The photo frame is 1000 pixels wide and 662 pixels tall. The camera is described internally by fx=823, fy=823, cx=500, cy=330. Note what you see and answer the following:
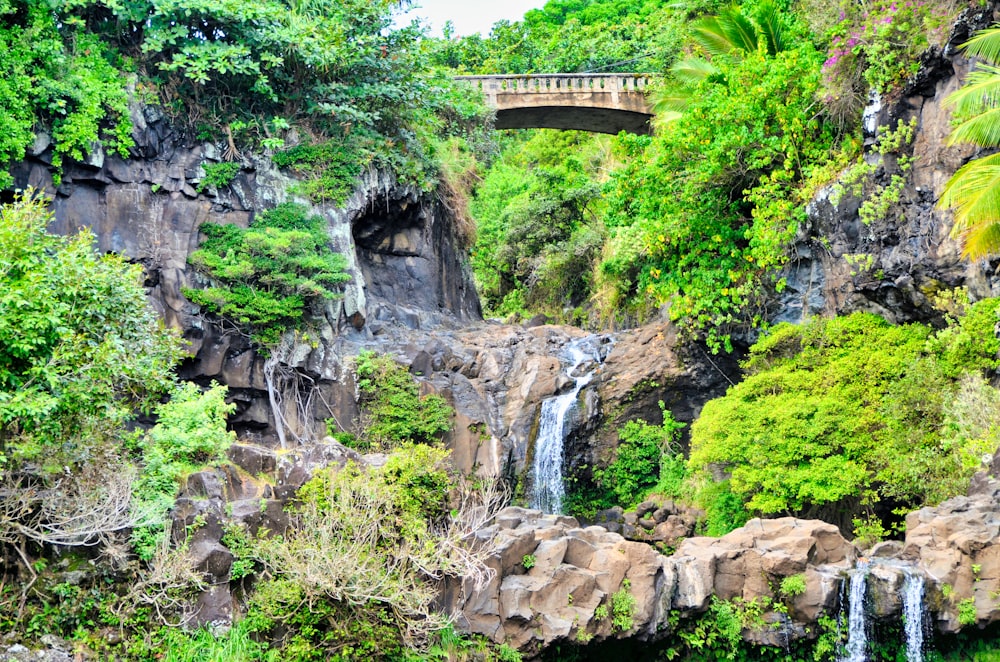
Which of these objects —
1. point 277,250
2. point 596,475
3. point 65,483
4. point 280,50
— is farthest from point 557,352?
point 65,483

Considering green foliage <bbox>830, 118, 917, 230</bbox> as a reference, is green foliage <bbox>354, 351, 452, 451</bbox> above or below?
below

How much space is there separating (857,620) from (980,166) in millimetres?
6969

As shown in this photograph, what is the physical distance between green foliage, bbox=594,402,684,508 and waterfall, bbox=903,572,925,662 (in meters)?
7.41

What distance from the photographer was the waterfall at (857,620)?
12.3 m

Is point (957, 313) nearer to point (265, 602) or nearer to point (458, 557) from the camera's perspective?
point (458, 557)

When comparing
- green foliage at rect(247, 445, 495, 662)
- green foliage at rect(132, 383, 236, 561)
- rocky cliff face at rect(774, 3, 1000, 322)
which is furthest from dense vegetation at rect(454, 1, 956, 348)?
green foliage at rect(132, 383, 236, 561)

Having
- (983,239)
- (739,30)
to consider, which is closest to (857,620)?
(983,239)

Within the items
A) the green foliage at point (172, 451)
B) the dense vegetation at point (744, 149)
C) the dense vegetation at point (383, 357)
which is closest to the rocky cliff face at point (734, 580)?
the dense vegetation at point (383, 357)

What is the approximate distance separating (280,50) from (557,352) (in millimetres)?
10430

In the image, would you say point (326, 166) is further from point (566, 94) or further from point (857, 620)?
point (857, 620)

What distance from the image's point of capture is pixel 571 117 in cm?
2927

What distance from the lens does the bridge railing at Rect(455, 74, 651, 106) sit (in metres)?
28.2

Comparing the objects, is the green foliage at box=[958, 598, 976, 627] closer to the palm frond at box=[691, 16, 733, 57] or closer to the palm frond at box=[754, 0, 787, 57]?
the palm frond at box=[754, 0, 787, 57]

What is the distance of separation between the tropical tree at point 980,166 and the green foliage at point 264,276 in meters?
12.8
